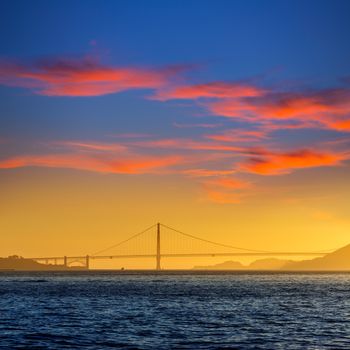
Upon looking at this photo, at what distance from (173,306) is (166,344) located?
38140 mm

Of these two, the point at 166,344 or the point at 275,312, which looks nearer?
the point at 166,344

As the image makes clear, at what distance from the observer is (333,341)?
160ft

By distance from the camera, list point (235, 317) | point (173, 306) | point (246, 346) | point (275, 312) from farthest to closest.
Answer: point (173, 306) < point (275, 312) < point (235, 317) < point (246, 346)

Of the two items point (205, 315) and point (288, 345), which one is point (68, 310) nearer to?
point (205, 315)

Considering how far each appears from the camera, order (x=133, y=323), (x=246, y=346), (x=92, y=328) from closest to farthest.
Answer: (x=246, y=346), (x=92, y=328), (x=133, y=323)

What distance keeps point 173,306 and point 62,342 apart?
37.8 metres

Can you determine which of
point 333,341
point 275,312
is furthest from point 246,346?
point 275,312

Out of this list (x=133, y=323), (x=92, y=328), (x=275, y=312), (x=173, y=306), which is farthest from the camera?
(x=173, y=306)

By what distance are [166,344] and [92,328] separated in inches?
463

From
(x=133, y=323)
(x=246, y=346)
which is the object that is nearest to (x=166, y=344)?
(x=246, y=346)

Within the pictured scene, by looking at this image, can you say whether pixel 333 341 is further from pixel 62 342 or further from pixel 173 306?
pixel 173 306

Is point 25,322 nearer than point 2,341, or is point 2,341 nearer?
point 2,341

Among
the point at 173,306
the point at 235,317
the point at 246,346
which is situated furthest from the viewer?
the point at 173,306

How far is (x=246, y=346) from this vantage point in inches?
1826
